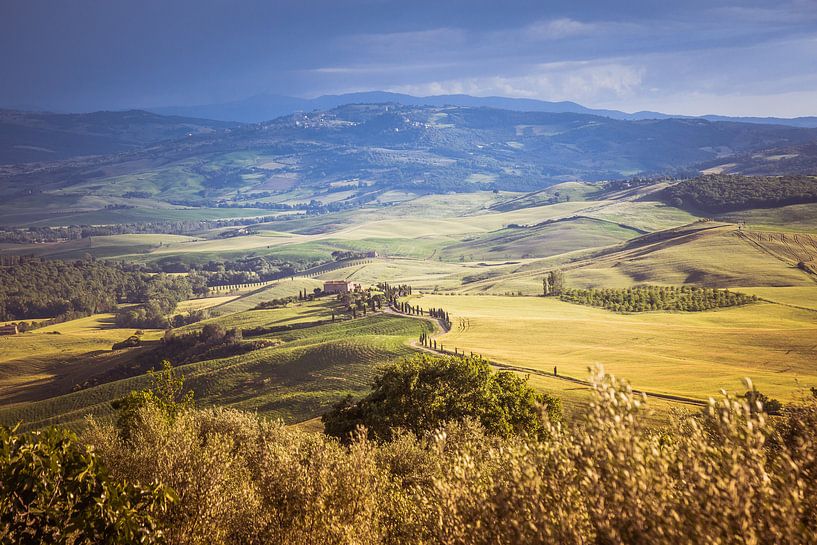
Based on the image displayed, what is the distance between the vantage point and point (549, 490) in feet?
59.3

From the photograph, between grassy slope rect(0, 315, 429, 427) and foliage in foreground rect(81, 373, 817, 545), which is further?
grassy slope rect(0, 315, 429, 427)

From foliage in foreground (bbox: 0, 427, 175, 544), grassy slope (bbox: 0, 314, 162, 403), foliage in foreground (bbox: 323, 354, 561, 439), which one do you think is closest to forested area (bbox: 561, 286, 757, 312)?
foliage in foreground (bbox: 323, 354, 561, 439)

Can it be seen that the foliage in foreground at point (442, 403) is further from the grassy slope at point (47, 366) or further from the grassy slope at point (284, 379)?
the grassy slope at point (47, 366)

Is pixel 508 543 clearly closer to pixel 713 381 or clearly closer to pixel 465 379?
pixel 465 379

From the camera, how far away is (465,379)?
61.1 meters

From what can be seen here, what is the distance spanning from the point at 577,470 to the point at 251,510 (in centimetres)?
1718

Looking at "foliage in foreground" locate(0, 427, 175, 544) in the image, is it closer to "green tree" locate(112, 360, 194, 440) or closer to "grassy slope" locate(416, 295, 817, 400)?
"green tree" locate(112, 360, 194, 440)

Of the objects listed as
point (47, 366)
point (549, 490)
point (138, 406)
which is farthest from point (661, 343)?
point (47, 366)

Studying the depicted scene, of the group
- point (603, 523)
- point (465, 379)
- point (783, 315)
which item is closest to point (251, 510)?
point (603, 523)

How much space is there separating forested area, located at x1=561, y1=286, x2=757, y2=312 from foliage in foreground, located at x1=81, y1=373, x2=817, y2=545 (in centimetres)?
13766

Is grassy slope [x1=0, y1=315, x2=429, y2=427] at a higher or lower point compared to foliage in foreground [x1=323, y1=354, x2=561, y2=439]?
lower

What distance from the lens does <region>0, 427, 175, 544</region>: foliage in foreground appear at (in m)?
22.4

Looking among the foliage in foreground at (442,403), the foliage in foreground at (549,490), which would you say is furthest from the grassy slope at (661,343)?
the foliage in foreground at (549,490)

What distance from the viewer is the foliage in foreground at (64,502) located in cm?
2236
